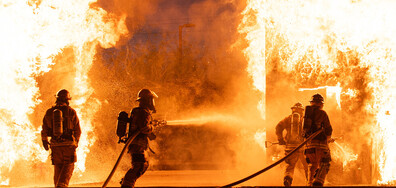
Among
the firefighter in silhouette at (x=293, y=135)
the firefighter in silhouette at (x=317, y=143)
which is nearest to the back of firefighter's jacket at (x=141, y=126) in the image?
the firefighter in silhouette at (x=317, y=143)

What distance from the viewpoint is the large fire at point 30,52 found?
31.3ft

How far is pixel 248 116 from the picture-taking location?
45.5 feet

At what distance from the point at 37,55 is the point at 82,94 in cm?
198

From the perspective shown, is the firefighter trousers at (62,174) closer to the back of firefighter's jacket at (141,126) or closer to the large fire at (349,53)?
the back of firefighter's jacket at (141,126)

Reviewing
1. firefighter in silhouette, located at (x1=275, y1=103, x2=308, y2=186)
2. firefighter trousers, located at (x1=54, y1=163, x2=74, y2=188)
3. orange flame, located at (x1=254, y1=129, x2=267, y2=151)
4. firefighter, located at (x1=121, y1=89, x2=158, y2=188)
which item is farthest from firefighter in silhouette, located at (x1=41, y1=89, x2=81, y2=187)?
orange flame, located at (x1=254, y1=129, x2=267, y2=151)

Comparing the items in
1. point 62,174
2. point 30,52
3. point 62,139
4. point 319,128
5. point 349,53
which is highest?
point 30,52

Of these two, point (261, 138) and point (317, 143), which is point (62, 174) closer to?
point (317, 143)

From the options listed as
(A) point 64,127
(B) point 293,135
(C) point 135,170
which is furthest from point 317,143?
(A) point 64,127

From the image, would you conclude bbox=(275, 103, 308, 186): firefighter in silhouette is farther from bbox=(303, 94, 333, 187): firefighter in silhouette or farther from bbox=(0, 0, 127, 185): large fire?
bbox=(0, 0, 127, 185): large fire

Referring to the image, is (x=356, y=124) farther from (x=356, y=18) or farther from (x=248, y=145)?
(x=248, y=145)

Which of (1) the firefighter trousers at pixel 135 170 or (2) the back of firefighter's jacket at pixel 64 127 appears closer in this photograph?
(1) the firefighter trousers at pixel 135 170

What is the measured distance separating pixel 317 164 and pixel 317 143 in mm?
406

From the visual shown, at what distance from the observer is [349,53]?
9031 millimetres

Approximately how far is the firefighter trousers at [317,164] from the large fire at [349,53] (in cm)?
245
